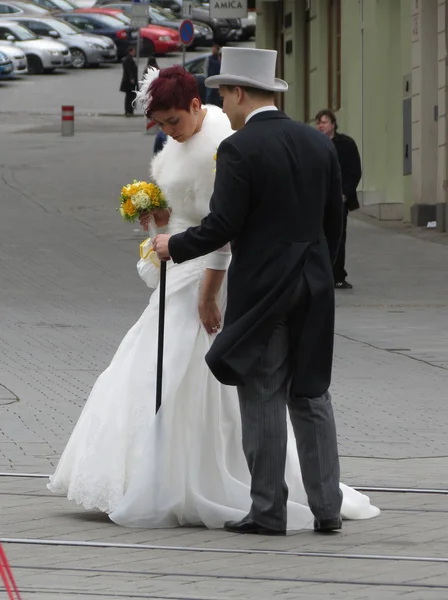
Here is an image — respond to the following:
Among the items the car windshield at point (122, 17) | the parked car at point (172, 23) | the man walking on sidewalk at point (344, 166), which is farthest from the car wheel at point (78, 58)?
the man walking on sidewalk at point (344, 166)

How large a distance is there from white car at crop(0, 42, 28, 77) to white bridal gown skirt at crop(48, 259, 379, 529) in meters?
43.7

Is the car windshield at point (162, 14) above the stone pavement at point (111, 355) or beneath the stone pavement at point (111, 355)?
above

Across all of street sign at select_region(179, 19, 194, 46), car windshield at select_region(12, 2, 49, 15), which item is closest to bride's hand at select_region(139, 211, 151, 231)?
street sign at select_region(179, 19, 194, 46)

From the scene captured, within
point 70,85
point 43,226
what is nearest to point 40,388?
point 43,226

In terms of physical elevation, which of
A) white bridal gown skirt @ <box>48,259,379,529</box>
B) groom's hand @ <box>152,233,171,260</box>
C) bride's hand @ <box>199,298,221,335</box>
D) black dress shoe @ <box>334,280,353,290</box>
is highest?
groom's hand @ <box>152,233,171,260</box>

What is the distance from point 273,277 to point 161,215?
2.76 feet

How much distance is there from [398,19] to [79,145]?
999cm

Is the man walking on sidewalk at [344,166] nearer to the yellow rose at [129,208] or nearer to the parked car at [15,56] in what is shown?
the yellow rose at [129,208]

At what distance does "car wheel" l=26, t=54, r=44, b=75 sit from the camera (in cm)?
5075

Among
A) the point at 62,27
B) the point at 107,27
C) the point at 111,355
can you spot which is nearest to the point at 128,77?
the point at 62,27

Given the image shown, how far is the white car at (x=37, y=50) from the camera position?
50.6 meters

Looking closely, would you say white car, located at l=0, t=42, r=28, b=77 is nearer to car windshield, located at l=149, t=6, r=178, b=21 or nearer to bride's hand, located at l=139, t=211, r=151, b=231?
car windshield, located at l=149, t=6, r=178, b=21

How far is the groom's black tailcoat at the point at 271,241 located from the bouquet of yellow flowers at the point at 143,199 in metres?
0.53

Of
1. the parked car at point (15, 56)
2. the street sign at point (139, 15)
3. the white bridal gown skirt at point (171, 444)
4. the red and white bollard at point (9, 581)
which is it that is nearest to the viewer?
the red and white bollard at point (9, 581)
